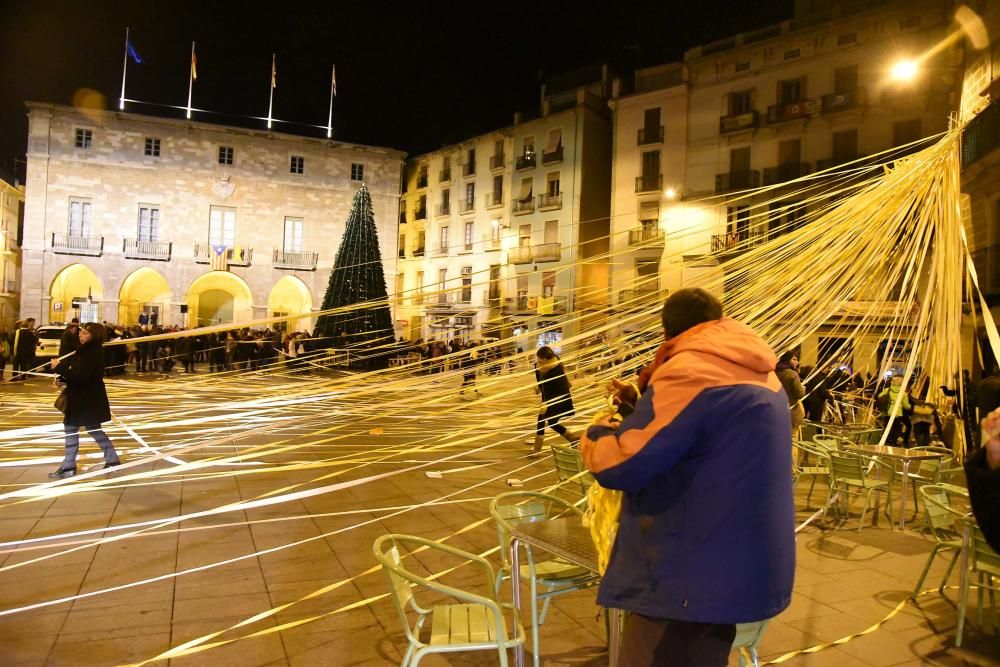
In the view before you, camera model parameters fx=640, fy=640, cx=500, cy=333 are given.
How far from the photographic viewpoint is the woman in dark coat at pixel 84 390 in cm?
622

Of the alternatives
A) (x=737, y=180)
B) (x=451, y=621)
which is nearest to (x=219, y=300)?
(x=737, y=180)

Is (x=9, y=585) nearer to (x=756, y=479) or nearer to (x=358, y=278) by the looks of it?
→ (x=756, y=479)

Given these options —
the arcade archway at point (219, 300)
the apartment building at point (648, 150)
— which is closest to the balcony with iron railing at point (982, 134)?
the apartment building at point (648, 150)

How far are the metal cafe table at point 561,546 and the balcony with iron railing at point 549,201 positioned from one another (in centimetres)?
2770

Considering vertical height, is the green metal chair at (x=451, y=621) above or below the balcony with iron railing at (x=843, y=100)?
below

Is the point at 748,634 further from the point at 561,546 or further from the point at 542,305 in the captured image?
the point at 542,305

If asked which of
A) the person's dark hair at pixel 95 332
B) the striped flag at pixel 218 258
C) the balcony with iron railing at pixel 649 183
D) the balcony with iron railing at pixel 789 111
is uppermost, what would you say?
the balcony with iron railing at pixel 789 111

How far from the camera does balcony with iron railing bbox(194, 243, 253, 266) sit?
3011cm

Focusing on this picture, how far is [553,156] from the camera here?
98.4 feet

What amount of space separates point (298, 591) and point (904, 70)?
828 inches

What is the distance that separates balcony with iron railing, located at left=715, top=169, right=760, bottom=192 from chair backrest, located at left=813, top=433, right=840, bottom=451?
17.1 metres

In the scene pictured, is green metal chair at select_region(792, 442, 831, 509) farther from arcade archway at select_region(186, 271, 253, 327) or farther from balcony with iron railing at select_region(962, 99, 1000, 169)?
arcade archway at select_region(186, 271, 253, 327)

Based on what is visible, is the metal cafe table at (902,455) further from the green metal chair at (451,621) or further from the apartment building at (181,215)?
the apartment building at (181,215)

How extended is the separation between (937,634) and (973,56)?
14.4m
